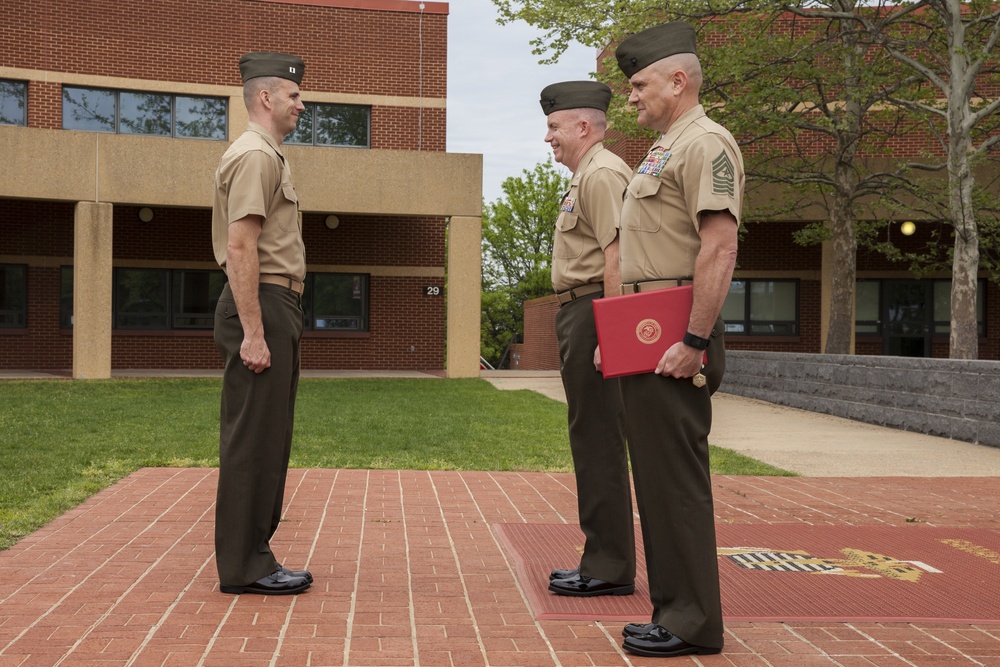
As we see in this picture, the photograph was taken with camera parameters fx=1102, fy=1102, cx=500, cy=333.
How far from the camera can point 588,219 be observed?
4.86 meters

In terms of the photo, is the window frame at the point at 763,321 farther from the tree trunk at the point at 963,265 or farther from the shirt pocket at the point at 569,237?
the shirt pocket at the point at 569,237

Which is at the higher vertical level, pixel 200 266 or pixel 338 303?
pixel 200 266

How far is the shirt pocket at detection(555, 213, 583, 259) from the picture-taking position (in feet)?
16.1

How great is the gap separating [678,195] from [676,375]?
64 cm

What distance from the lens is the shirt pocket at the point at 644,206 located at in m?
3.95

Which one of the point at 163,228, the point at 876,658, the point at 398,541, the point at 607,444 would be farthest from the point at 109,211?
the point at 876,658

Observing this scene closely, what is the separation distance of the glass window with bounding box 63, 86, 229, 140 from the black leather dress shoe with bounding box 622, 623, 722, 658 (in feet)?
A: 72.8

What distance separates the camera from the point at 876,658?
3.94 metres

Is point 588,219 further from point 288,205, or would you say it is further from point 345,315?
point 345,315

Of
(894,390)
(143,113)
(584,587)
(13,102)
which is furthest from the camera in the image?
(143,113)

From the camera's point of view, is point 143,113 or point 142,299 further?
point 142,299

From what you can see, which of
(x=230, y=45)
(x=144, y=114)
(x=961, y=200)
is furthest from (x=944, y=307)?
(x=144, y=114)

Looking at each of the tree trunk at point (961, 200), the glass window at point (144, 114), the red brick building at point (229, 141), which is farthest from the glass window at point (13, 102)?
the tree trunk at point (961, 200)

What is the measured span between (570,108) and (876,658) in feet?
8.70
